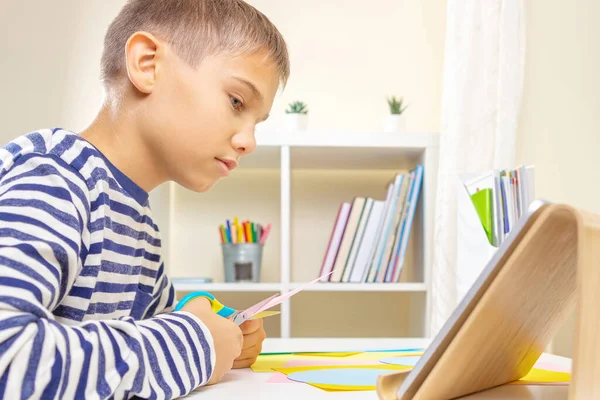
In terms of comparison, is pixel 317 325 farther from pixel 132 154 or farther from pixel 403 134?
pixel 132 154

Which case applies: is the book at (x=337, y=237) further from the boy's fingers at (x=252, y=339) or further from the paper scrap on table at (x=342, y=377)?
the paper scrap on table at (x=342, y=377)

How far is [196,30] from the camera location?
779 mm

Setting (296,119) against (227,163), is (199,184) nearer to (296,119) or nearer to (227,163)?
(227,163)

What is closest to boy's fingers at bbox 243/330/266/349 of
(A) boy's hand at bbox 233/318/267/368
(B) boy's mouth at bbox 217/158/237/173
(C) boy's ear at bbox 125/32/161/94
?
(A) boy's hand at bbox 233/318/267/368

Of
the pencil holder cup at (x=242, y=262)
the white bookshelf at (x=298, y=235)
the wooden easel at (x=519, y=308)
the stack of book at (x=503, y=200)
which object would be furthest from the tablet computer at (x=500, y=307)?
the white bookshelf at (x=298, y=235)

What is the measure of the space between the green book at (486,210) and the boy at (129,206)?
74cm

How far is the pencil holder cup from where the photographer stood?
6.13ft

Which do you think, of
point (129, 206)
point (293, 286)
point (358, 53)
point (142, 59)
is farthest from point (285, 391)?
point (358, 53)

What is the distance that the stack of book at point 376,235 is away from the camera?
6.02 feet

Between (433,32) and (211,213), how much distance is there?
0.98 meters

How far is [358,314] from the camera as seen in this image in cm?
219

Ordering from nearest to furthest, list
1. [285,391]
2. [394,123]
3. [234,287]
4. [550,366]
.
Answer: [285,391]
[550,366]
[234,287]
[394,123]

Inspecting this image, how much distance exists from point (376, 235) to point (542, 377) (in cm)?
123

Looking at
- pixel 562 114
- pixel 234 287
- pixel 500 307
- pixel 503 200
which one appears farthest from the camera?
pixel 562 114
